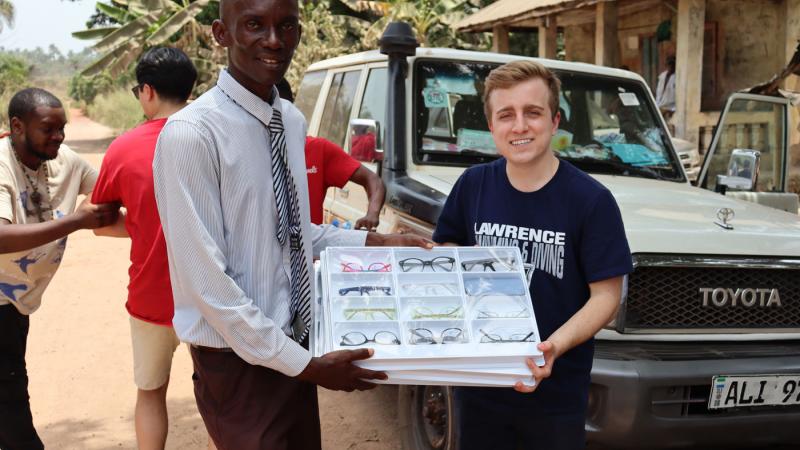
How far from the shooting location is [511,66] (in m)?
2.21

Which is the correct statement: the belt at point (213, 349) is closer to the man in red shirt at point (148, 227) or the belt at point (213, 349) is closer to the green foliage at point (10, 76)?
the man in red shirt at point (148, 227)

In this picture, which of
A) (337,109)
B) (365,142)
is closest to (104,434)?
(365,142)

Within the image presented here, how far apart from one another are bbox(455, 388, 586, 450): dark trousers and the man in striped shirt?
55cm

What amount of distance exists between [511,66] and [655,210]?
164 centimetres

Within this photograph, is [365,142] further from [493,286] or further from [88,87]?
[88,87]

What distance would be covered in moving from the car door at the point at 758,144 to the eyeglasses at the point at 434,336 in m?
3.12

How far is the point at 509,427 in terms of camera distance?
2.32m

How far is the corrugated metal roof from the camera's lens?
1227cm

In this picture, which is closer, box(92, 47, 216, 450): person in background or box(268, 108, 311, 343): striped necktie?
box(268, 108, 311, 343): striped necktie

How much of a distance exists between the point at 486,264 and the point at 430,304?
9.0 inches

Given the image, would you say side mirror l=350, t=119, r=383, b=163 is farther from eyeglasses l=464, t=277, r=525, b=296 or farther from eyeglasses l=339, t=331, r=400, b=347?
eyeglasses l=339, t=331, r=400, b=347

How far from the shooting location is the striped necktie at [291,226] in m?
1.93

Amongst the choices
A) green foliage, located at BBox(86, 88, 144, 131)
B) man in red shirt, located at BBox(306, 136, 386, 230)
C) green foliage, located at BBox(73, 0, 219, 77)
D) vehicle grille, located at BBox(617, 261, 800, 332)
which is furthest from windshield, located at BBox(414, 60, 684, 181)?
green foliage, located at BBox(86, 88, 144, 131)

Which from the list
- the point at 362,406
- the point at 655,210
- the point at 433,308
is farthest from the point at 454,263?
the point at 362,406
